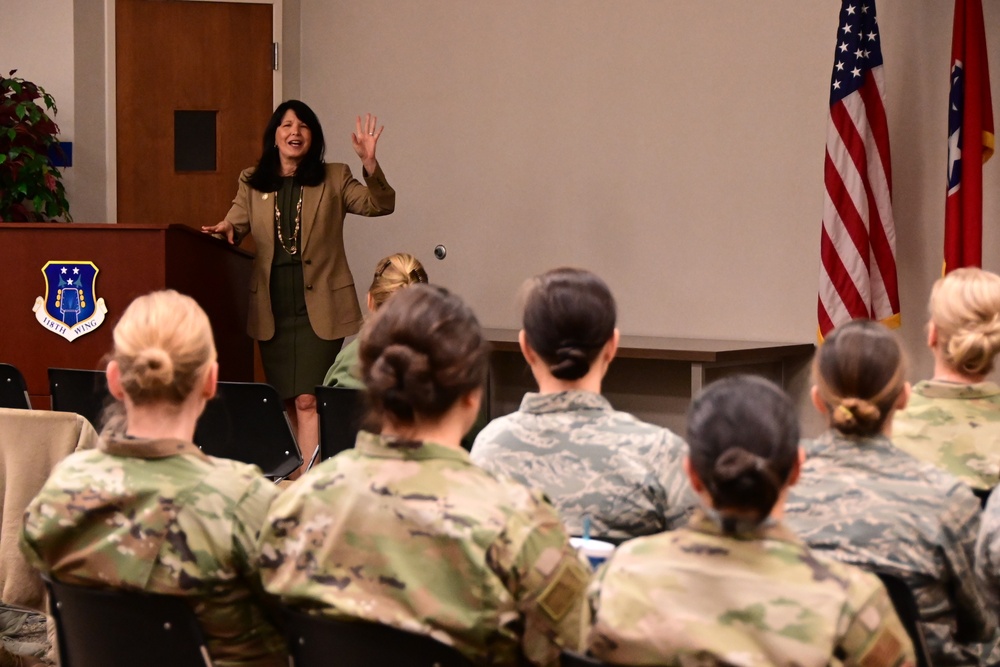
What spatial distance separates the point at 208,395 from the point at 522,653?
68cm

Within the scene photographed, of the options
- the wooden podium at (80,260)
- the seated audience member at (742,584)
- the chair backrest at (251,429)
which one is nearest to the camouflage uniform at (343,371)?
the chair backrest at (251,429)

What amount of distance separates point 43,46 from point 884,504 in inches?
232

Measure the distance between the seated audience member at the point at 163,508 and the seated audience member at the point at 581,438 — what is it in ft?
1.63

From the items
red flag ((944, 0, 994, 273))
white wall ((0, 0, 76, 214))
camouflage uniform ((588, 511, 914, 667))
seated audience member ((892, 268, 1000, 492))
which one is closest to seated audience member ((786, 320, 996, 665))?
camouflage uniform ((588, 511, 914, 667))

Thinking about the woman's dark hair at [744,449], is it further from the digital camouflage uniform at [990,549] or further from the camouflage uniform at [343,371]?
the camouflage uniform at [343,371]

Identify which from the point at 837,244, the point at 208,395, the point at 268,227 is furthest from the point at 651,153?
the point at 208,395

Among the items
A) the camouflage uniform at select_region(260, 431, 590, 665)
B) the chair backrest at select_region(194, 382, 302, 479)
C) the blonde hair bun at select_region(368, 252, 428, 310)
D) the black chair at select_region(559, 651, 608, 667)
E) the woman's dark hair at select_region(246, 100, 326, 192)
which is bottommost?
the chair backrest at select_region(194, 382, 302, 479)

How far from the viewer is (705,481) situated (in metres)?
1.32

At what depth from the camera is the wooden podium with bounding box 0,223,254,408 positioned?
171 inches

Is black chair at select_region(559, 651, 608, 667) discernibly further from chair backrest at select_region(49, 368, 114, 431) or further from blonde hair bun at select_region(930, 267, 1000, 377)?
chair backrest at select_region(49, 368, 114, 431)

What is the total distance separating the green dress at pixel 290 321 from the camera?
4.82 meters

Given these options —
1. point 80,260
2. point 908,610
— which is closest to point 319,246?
point 80,260

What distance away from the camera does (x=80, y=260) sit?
4398 millimetres

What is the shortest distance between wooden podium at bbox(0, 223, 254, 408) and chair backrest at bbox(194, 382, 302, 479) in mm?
1137
